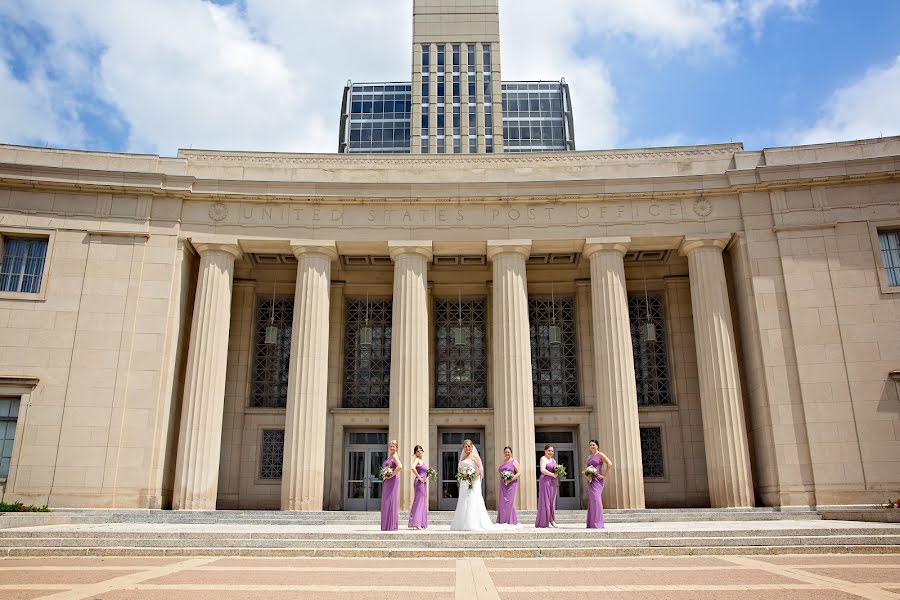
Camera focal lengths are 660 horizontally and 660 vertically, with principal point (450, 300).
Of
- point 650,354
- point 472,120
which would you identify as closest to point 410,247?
point 650,354

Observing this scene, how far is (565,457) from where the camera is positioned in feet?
89.9

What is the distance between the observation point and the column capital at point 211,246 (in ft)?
79.9

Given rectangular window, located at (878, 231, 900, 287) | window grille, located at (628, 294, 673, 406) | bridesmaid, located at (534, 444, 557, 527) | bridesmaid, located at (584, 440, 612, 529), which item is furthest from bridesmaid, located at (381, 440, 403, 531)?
rectangular window, located at (878, 231, 900, 287)

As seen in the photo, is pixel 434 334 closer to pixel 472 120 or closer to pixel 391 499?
pixel 391 499

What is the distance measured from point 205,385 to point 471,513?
38.2ft

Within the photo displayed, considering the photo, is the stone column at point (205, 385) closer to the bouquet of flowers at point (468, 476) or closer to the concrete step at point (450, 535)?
the concrete step at point (450, 535)

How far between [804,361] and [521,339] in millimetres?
9605

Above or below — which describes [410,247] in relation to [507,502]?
above

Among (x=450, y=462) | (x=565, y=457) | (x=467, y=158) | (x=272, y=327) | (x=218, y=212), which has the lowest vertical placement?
(x=450, y=462)

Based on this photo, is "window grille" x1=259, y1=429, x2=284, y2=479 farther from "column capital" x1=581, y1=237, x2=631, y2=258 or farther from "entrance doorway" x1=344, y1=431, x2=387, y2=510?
"column capital" x1=581, y1=237, x2=631, y2=258

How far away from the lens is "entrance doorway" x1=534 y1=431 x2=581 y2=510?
87.6 ft

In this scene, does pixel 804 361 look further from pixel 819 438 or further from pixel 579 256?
pixel 579 256

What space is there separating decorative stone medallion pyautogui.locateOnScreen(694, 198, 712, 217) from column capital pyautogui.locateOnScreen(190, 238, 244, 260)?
17251 mm

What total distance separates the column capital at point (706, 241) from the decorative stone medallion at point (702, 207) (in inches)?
33.3
